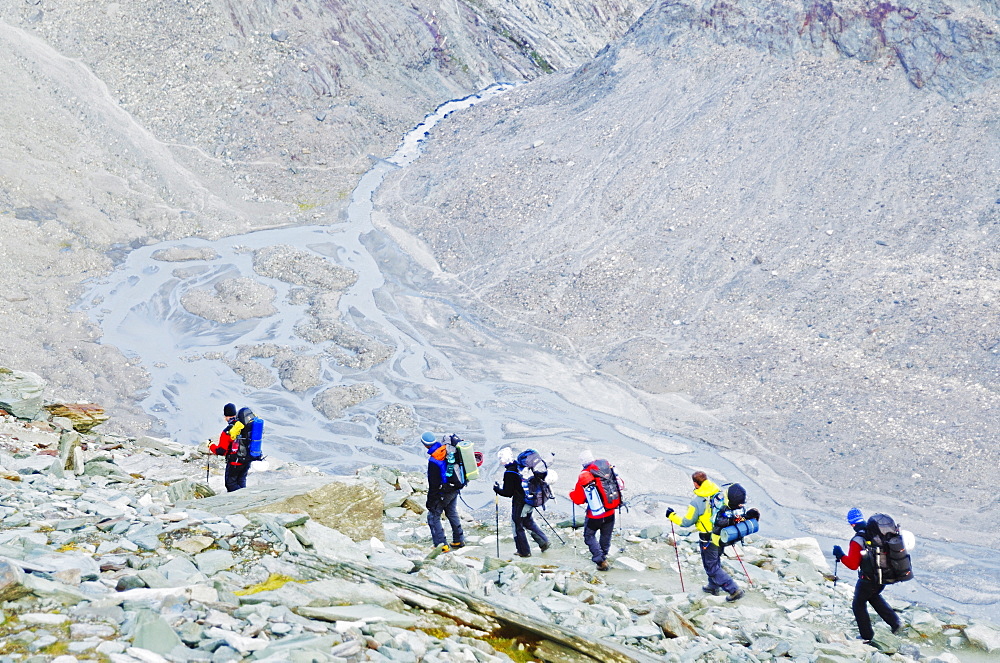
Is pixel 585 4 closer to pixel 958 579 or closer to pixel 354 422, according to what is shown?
pixel 354 422

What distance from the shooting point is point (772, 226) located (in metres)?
33.3

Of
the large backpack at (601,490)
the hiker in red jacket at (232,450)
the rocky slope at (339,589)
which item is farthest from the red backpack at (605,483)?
the hiker in red jacket at (232,450)

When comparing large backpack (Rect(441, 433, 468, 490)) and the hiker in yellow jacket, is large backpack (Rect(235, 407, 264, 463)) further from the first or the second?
the hiker in yellow jacket

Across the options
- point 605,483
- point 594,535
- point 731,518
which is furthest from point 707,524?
point 594,535

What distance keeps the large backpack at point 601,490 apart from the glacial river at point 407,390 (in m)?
9.54

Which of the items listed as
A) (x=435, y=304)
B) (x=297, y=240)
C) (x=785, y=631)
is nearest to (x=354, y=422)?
(x=435, y=304)

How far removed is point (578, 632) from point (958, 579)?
14.9 meters

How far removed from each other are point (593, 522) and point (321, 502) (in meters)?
3.55

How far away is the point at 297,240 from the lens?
37.2 m

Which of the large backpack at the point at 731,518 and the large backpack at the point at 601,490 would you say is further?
the large backpack at the point at 601,490

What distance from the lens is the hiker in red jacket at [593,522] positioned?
11.3 metres

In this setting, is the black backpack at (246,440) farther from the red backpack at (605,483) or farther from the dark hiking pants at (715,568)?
the dark hiking pants at (715,568)

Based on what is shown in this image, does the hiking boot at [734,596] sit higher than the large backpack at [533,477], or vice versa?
the large backpack at [533,477]

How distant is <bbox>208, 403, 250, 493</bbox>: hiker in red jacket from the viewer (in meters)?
12.4
